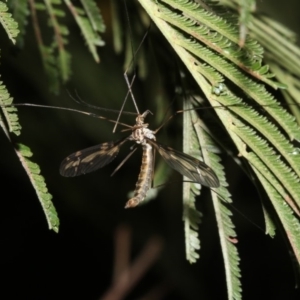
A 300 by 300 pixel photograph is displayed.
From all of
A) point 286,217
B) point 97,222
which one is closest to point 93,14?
point 286,217

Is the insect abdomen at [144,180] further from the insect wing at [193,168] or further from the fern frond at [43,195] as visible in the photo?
the fern frond at [43,195]

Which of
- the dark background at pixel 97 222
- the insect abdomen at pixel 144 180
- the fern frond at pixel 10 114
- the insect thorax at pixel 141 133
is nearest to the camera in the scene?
the fern frond at pixel 10 114

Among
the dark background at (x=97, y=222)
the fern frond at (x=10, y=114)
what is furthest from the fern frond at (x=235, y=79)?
the dark background at (x=97, y=222)

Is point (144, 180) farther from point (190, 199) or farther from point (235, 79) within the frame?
point (235, 79)

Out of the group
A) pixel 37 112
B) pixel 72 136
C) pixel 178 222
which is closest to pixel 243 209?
pixel 178 222

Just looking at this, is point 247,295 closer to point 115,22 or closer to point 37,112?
point 37,112

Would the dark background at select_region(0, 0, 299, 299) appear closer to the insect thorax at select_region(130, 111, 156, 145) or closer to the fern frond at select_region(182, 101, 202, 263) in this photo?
the insect thorax at select_region(130, 111, 156, 145)
